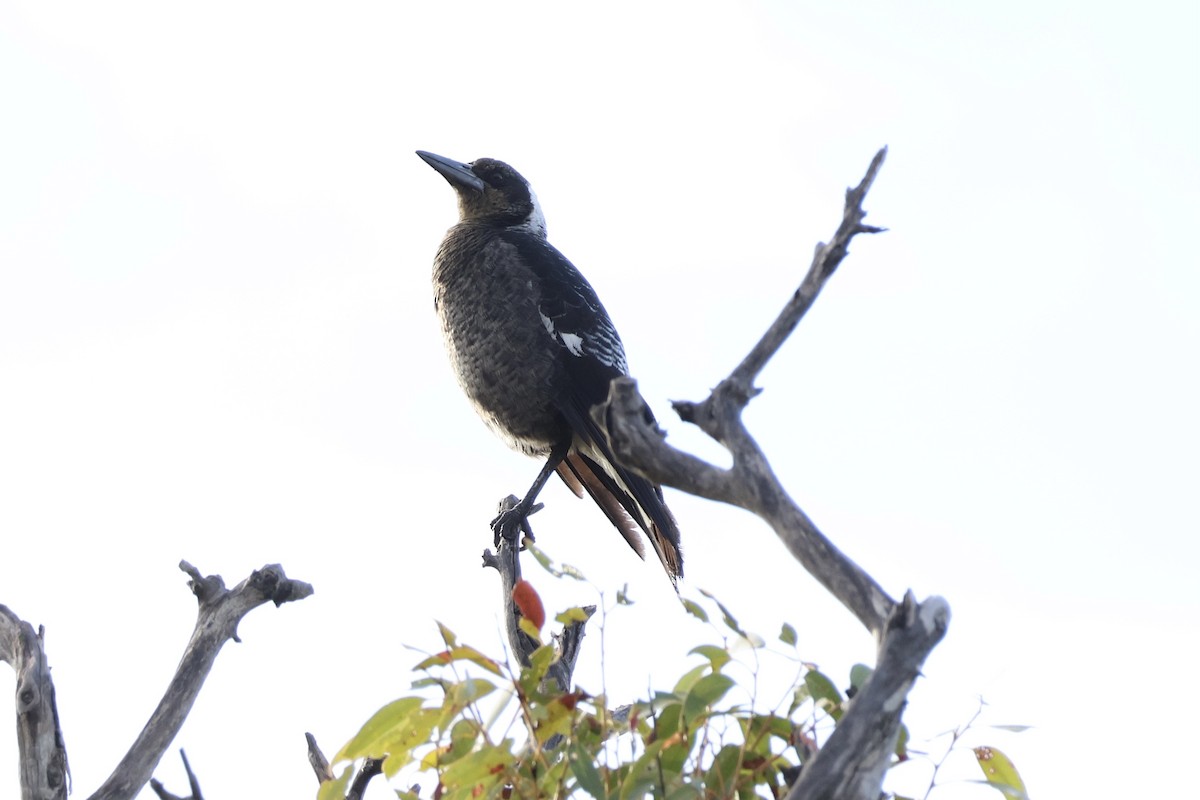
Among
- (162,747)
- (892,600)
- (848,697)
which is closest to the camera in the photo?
(892,600)

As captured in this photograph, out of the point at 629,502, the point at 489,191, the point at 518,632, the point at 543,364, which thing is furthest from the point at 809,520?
the point at 489,191

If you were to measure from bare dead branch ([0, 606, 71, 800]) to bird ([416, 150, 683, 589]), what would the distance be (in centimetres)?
212

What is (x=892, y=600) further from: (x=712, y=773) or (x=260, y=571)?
(x=260, y=571)

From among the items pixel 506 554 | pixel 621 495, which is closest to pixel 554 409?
pixel 621 495

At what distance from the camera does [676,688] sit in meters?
2.07

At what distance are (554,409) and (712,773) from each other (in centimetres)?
325

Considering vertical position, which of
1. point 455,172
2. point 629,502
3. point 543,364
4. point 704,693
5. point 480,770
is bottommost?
point 480,770

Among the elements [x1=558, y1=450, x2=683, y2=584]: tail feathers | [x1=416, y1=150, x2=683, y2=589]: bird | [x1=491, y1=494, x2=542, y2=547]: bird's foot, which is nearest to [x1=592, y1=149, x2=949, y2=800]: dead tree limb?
[x1=558, y1=450, x2=683, y2=584]: tail feathers

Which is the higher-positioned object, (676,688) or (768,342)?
(768,342)

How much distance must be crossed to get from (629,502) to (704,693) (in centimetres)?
316

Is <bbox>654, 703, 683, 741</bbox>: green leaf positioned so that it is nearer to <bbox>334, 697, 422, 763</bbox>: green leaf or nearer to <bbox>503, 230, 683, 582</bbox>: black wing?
<bbox>334, 697, 422, 763</bbox>: green leaf

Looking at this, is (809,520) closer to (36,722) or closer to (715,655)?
(715,655)

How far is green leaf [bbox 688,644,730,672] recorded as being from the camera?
2074 mm

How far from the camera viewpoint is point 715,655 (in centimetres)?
208
